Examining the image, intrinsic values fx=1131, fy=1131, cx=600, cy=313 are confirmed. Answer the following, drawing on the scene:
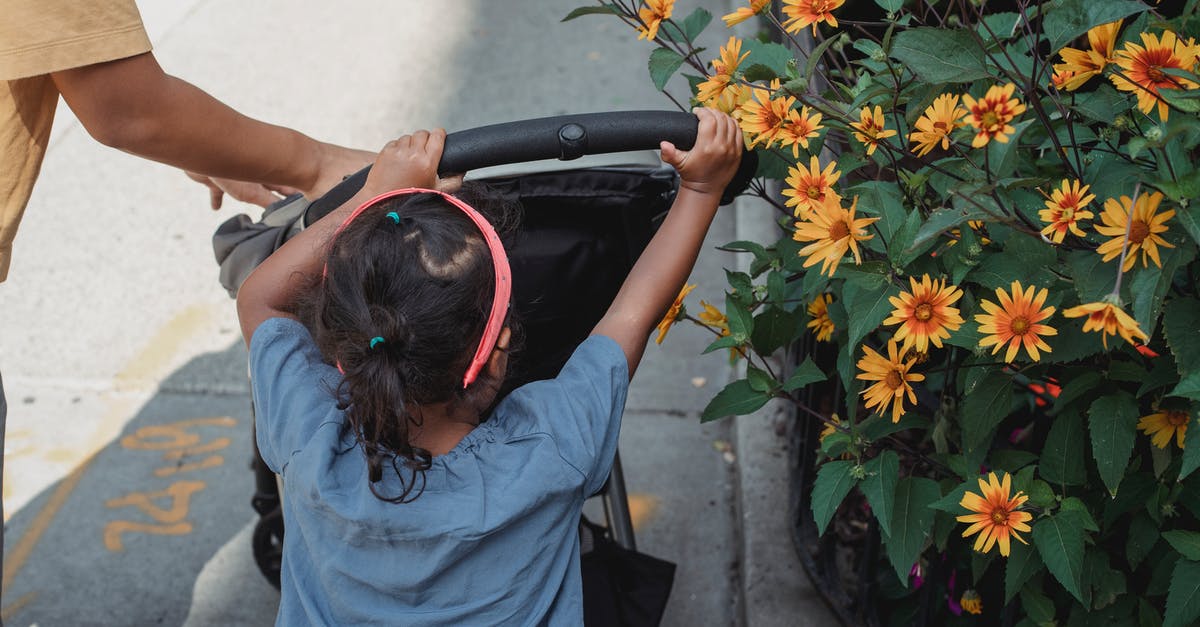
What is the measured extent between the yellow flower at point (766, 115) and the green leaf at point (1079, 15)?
36 centimetres

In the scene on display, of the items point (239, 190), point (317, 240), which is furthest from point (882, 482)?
point (239, 190)

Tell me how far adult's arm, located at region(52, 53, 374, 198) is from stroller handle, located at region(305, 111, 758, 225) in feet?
1.17

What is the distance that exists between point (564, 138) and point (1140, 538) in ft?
3.41

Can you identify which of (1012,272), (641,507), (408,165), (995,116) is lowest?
(641,507)

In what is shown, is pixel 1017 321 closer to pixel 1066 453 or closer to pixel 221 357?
pixel 1066 453

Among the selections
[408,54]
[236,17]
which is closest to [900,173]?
[408,54]

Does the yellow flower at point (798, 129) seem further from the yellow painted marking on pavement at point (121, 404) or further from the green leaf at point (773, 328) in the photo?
the yellow painted marking on pavement at point (121, 404)

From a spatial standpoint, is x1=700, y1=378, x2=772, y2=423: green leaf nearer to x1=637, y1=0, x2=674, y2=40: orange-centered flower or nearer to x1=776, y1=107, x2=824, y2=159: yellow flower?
x1=776, y1=107, x2=824, y2=159: yellow flower

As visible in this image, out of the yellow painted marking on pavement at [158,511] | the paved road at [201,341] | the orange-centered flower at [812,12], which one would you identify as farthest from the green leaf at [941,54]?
the yellow painted marking on pavement at [158,511]

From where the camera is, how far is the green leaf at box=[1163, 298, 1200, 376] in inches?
54.6

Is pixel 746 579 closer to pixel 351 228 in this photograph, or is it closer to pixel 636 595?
pixel 636 595

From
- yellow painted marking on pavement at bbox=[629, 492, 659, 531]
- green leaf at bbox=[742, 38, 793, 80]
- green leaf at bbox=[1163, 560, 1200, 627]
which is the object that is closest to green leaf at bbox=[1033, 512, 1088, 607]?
green leaf at bbox=[1163, 560, 1200, 627]

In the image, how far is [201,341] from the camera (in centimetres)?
395

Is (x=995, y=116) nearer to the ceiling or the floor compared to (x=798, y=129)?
nearer to the ceiling
